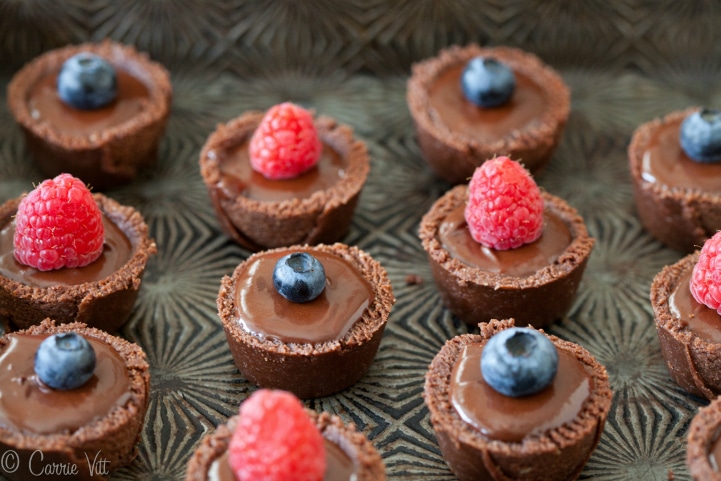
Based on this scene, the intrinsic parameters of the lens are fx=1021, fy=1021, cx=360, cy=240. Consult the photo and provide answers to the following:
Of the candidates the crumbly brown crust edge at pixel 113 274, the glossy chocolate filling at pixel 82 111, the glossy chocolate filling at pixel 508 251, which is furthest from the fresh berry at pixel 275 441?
the glossy chocolate filling at pixel 82 111

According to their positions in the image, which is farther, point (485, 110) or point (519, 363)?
point (485, 110)

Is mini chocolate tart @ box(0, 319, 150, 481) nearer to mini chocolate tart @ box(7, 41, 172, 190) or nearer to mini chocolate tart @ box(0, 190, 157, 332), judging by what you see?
mini chocolate tart @ box(0, 190, 157, 332)

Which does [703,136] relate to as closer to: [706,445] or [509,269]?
[509,269]

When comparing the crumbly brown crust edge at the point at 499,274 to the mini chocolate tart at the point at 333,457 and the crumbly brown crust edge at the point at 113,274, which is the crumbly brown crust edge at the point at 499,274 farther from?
the crumbly brown crust edge at the point at 113,274

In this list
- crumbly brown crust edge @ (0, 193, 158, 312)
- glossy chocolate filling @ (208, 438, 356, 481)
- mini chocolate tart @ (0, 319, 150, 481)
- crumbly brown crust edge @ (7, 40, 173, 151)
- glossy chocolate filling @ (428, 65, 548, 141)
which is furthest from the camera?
glossy chocolate filling @ (428, 65, 548, 141)

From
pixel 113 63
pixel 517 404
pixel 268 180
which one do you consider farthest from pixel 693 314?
pixel 113 63

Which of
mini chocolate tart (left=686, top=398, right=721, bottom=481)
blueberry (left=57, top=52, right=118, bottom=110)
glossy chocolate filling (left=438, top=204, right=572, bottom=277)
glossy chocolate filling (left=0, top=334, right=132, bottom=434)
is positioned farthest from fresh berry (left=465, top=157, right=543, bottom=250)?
blueberry (left=57, top=52, right=118, bottom=110)
